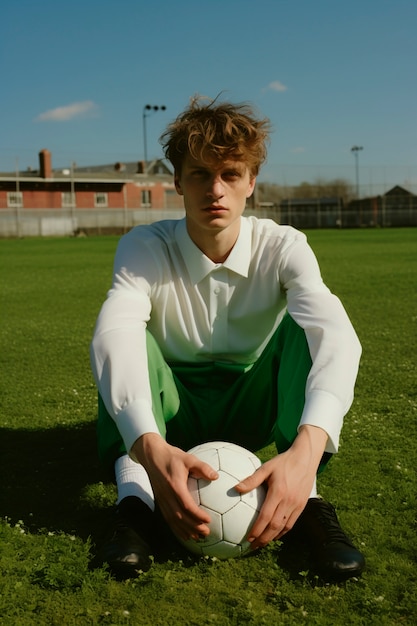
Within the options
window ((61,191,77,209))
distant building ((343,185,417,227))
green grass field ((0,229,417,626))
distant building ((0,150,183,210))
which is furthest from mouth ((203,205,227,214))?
distant building ((343,185,417,227))

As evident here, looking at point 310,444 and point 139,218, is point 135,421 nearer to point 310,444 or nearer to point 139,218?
point 310,444

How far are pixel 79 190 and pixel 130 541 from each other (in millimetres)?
58464

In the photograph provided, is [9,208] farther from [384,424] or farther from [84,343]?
[384,424]

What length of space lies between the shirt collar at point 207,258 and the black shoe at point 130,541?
1088 millimetres

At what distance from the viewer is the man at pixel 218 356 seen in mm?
2711

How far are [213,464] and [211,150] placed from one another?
138 cm

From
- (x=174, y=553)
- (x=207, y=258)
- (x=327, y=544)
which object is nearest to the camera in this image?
(x=327, y=544)

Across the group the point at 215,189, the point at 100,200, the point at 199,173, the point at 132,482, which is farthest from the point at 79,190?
the point at 132,482

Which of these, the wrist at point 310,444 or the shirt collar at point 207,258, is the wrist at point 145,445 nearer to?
the wrist at point 310,444

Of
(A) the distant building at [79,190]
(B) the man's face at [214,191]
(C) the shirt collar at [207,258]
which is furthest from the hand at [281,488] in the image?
(A) the distant building at [79,190]

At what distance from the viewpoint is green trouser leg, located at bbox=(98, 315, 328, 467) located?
10.1 feet

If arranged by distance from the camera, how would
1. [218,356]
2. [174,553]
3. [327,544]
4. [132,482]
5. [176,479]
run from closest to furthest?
[176,479], [327,544], [174,553], [132,482], [218,356]

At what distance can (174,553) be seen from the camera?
300 centimetres

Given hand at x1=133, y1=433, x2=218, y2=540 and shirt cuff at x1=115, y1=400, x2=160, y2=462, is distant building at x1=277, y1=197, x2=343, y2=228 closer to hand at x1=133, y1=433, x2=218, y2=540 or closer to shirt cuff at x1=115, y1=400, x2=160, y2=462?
shirt cuff at x1=115, y1=400, x2=160, y2=462
